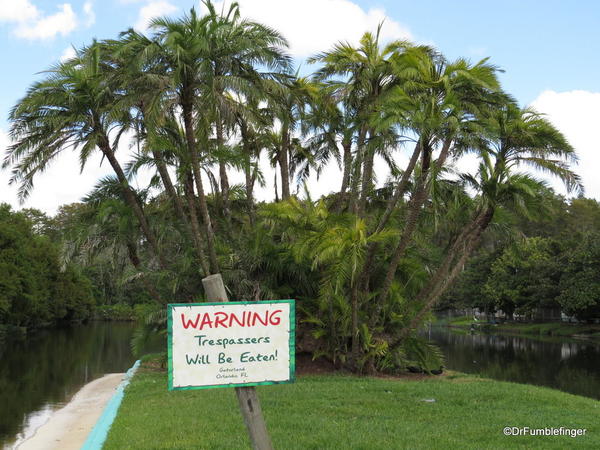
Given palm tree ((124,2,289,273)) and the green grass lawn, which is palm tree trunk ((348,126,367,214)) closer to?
palm tree ((124,2,289,273))

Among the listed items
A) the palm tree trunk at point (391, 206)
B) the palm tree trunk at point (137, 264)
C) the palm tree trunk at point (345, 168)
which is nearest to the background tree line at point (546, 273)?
the palm tree trunk at point (345, 168)

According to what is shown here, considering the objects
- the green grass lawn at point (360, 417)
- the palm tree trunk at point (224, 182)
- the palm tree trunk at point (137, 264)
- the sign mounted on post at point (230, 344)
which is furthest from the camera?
the palm tree trunk at point (224, 182)

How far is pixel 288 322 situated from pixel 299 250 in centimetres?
1226

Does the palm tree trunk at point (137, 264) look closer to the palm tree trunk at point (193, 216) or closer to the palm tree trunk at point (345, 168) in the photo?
the palm tree trunk at point (193, 216)

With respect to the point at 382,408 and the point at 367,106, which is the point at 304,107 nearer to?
the point at 367,106

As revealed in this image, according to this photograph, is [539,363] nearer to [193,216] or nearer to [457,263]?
[457,263]

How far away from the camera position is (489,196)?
1725cm

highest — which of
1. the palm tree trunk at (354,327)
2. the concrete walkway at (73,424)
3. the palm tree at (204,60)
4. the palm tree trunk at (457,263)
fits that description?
the palm tree at (204,60)

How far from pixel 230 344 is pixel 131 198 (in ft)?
49.3

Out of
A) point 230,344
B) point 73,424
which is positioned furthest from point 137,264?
point 230,344

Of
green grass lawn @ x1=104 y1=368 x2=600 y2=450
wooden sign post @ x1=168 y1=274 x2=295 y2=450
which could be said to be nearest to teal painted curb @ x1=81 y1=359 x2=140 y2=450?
green grass lawn @ x1=104 y1=368 x2=600 y2=450

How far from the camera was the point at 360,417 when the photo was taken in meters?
10.8

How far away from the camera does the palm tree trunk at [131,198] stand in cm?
1867

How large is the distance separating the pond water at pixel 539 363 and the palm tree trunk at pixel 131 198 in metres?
16.1
